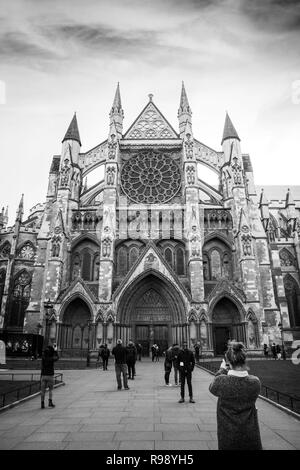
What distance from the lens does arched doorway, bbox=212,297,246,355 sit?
26859 mm

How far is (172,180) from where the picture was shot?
31578 millimetres

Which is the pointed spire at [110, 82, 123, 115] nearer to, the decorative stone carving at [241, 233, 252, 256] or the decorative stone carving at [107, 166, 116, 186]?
the decorative stone carving at [107, 166, 116, 186]

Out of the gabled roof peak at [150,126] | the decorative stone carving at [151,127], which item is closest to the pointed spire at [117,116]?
the gabled roof peak at [150,126]

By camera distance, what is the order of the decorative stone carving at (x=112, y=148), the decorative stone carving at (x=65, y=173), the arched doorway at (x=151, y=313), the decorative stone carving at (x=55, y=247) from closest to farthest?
1. the arched doorway at (x=151, y=313)
2. the decorative stone carving at (x=55, y=247)
3. the decorative stone carving at (x=65, y=173)
4. the decorative stone carving at (x=112, y=148)

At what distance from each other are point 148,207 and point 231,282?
1010 cm

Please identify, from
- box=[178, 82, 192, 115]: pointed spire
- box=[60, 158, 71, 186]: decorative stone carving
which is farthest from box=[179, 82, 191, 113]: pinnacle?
box=[60, 158, 71, 186]: decorative stone carving

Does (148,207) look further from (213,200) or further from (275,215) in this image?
(275,215)

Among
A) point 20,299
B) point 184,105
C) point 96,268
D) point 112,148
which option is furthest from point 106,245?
point 184,105

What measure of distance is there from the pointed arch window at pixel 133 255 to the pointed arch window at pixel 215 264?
690cm

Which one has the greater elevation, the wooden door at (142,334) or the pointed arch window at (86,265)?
the pointed arch window at (86,265)

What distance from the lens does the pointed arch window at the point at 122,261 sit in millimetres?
28688

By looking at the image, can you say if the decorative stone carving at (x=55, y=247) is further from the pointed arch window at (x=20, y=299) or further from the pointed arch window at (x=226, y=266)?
the pointed arch window at (x=226, y=266)

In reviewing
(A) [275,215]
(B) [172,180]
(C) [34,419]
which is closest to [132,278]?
(B) [172,180]
